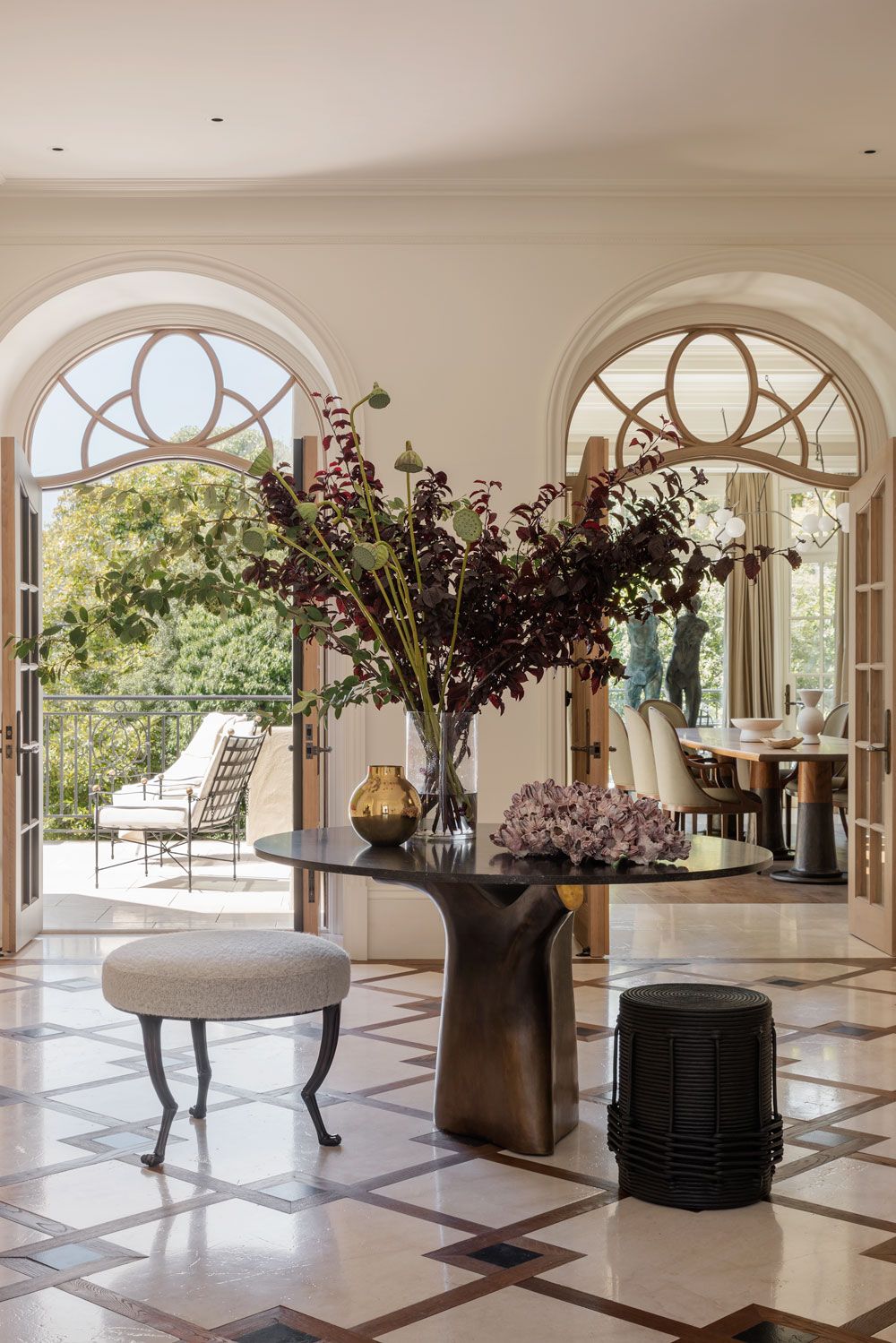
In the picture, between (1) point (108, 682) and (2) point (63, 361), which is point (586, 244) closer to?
(2) point (63, 361)

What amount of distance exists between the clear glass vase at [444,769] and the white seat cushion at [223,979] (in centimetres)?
44

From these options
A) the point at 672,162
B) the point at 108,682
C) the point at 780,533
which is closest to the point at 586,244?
the point at 672,162

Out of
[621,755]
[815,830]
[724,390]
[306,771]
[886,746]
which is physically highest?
[724,390]

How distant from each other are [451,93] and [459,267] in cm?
104

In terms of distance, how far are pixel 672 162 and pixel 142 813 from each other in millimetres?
4504

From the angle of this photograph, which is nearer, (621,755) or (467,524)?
(467,524)

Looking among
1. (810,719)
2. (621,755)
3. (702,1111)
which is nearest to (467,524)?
(702,1111)

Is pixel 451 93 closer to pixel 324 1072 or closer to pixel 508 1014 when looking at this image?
pixel 508 1014

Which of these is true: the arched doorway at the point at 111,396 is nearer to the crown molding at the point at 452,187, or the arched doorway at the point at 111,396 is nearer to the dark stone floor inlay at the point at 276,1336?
the crown molding at the point at 452,187

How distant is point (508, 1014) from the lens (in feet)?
10.9

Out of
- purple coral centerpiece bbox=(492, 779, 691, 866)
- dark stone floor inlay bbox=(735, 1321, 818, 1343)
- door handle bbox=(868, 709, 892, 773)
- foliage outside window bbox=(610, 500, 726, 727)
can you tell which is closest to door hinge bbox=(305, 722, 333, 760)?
door handle bbox=(868, 709, 892, 773)

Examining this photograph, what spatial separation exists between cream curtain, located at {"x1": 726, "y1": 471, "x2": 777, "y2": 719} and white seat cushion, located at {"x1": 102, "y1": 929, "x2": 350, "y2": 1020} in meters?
9.91

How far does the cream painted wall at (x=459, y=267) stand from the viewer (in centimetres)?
591

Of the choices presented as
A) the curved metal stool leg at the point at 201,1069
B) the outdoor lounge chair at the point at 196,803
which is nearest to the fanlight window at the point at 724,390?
the curved metal stool leg at the point at 201,1069
